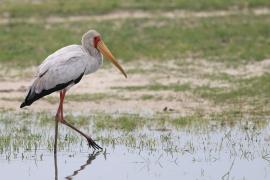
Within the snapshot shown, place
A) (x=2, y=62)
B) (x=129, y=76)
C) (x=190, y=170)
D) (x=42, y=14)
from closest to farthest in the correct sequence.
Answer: (x=190, y=170)
(x=129, y=76)
(x=2, y=62)
(x=42, y=14)

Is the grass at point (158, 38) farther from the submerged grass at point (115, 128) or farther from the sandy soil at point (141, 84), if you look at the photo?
the submerged grass at point (115, 128)

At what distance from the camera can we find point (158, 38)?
15789mm

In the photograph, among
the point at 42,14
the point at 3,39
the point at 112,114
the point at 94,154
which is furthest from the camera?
the point at 42,14

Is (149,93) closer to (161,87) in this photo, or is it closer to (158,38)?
(161,87)

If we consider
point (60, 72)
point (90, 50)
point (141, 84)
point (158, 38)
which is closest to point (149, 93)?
point (141, 84)

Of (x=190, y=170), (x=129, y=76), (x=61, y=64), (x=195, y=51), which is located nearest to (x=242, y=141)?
(x=190, y=170)

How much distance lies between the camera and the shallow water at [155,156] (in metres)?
8.09

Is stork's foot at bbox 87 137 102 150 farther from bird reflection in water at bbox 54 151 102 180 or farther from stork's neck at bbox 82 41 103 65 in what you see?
stork's neck at bbox 82 41 103 65

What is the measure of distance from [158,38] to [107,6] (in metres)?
2.48

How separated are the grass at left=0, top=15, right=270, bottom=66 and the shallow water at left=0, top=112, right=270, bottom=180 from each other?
467 centimetres

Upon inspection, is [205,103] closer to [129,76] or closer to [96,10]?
[129,76]

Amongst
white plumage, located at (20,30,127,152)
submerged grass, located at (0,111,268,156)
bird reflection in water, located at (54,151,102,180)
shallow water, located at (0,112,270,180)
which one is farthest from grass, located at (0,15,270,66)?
bird reflection in water, located at (54,151,102,180)

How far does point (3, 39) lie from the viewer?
15578 millimetres

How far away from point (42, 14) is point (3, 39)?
88.7 inches
